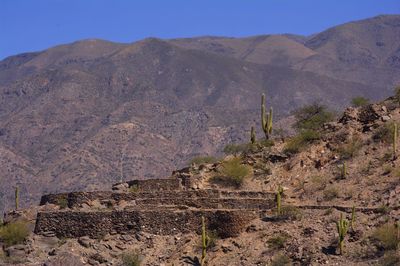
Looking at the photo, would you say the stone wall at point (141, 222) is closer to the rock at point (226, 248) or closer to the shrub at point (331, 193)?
the rock at point (226, 248)

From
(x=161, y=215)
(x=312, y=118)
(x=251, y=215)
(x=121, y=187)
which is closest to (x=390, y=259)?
(x=251, y=215)

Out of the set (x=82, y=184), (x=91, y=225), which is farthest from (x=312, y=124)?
(x=82, y=184)

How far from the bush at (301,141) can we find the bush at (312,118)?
2244mm

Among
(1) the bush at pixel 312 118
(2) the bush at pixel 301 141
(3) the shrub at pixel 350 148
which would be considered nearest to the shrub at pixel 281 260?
(3) the shrub at pixel 350 148

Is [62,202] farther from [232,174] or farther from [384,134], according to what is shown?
[384,134]

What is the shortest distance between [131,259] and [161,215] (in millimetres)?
2680

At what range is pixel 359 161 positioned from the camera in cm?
4669

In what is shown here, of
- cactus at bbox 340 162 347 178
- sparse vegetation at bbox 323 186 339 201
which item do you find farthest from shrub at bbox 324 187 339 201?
cactus at bbox 340 162 347 178

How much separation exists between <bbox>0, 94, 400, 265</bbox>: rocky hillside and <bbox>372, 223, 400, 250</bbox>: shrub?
0.11 feet

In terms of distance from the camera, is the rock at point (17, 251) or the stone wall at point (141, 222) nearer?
the rock at point (17, 251)

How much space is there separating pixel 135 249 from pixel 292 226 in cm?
573

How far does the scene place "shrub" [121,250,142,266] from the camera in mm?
39375

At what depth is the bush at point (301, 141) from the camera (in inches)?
1976

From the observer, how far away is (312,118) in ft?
195
